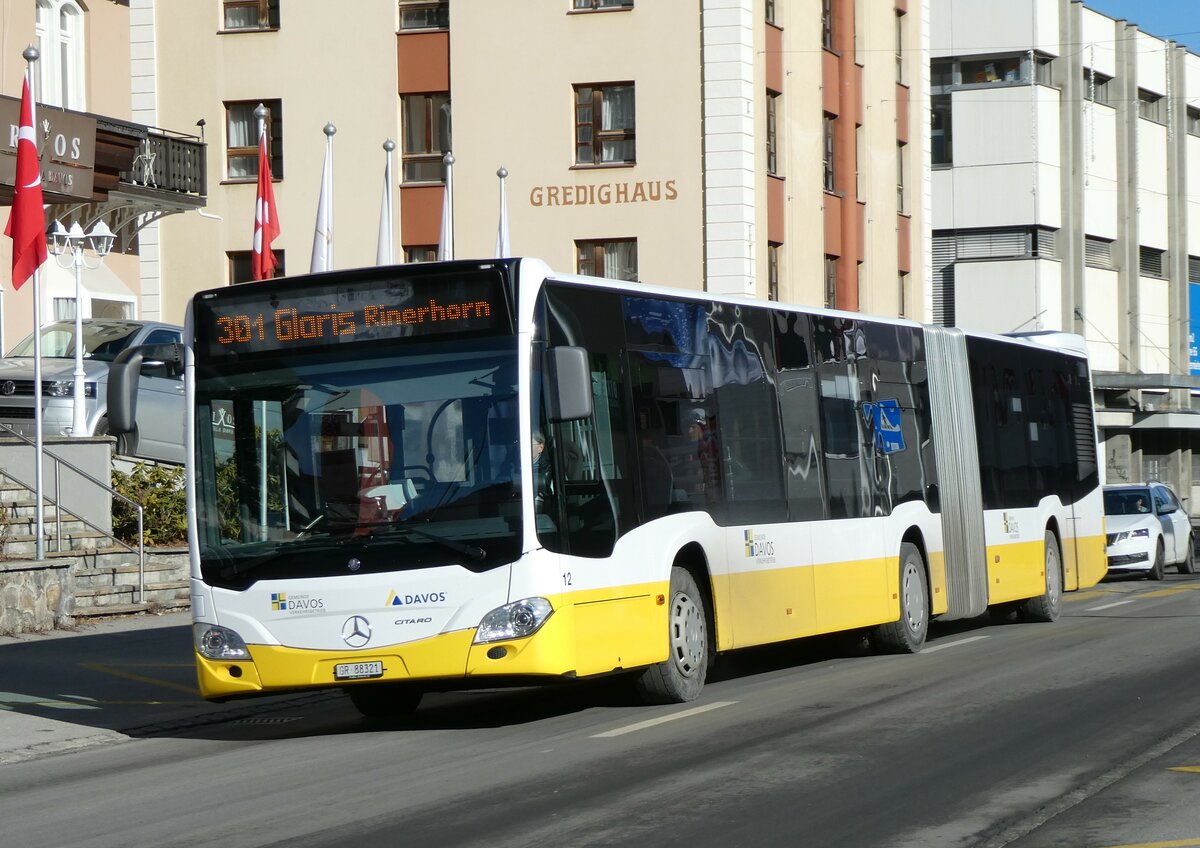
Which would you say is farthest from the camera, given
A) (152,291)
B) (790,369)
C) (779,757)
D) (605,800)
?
(152,291)

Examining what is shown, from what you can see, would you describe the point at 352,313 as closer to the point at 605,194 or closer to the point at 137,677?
the point at 137,677

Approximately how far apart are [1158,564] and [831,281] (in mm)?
13442

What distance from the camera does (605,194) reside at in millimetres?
38188

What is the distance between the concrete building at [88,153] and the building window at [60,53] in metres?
0.02

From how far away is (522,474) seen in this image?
37.6 feet

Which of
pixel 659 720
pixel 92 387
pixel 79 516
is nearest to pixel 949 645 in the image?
pixel 659 720

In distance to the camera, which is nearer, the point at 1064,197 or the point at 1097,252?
the point at 1064,197

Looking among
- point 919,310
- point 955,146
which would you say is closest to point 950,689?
point 919,310

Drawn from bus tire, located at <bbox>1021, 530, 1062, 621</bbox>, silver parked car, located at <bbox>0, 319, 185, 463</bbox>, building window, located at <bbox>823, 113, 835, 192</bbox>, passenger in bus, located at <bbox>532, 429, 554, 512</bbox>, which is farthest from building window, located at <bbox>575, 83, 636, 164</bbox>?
passenger in bus, located at <bbox>532, 429, 554, 512</bbox>

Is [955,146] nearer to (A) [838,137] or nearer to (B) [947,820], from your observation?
(A) [838,137]

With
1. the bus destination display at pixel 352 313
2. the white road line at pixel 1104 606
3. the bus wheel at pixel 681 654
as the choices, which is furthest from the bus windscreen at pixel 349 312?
the white road line at pixel 1104 606

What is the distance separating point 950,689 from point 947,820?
17.5 feet

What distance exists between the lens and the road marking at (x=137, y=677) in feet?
51.1

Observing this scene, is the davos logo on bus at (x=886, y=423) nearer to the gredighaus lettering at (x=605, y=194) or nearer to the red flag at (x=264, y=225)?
the red flag at (x=264, y=225)
